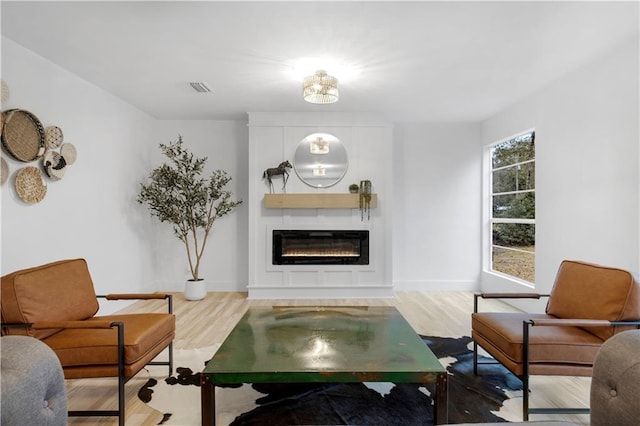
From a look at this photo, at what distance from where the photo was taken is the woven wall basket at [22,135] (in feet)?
8.68

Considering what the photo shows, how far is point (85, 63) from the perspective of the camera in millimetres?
3199

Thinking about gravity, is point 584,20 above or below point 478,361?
above

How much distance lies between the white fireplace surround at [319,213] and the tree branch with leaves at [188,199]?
1.78 feet

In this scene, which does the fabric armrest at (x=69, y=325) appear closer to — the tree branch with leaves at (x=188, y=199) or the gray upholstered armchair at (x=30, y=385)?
the gray upholstered armchair at (x=30, y=385)

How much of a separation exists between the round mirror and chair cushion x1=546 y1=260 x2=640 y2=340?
3.04 metres

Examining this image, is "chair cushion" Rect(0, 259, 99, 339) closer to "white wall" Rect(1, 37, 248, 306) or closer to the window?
"white wall" Rect(1, 37, 248, 306)

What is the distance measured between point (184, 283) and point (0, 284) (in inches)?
132

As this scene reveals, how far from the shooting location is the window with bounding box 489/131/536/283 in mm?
4273

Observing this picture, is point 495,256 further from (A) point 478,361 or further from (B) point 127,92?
(B) point 127,92

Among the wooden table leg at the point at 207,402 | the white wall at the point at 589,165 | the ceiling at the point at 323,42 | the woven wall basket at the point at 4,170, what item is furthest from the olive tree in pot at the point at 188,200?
the white wall at the point at 589,165

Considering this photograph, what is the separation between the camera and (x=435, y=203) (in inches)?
212

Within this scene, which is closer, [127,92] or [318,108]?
[127,92]

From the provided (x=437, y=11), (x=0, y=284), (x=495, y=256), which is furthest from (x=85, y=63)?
(x=495, y=256)

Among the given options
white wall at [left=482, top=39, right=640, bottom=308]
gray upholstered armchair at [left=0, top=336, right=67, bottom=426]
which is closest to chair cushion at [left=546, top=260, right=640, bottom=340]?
white wall at [left=482, top=39, right=640, bottom=308]
